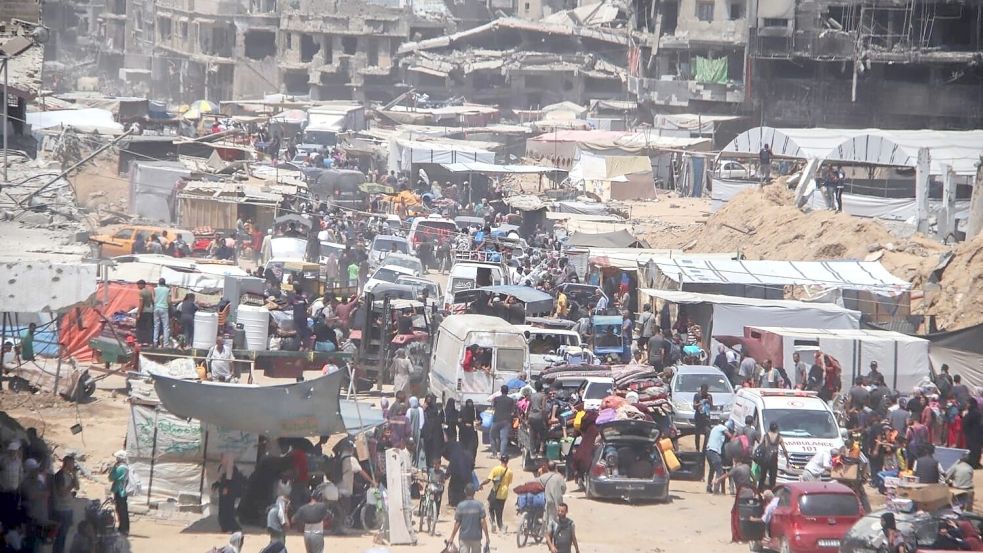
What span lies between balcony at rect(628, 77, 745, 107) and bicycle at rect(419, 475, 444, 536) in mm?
48352

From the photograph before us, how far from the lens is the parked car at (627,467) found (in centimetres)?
1739

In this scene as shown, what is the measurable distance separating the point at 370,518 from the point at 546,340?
26.2 feet

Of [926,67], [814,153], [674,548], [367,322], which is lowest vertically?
[674,548]

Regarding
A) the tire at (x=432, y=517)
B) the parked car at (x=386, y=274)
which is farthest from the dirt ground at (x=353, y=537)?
the parked car at (x=386, y=274)

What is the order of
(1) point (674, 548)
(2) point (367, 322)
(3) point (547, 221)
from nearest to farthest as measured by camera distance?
(1) point (674, 548) < (2) point (367, 322) < (3) point (547, 221)

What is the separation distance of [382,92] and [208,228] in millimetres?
43740

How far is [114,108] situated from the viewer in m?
58.2

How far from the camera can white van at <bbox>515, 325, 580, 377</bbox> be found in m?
22.5

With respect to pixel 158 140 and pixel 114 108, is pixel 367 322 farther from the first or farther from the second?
pixel 114 108

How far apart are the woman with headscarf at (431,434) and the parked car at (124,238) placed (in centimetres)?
1360

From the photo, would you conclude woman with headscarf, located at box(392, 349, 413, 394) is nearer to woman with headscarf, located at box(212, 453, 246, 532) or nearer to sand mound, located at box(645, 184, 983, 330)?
woman with headscarf, located at box(212, 453, 246, 532)

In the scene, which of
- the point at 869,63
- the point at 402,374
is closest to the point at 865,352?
the point at 402,374

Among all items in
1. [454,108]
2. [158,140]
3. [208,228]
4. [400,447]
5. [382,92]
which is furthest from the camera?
[382,92]

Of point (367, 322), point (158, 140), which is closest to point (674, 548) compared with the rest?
point (367, 322)
